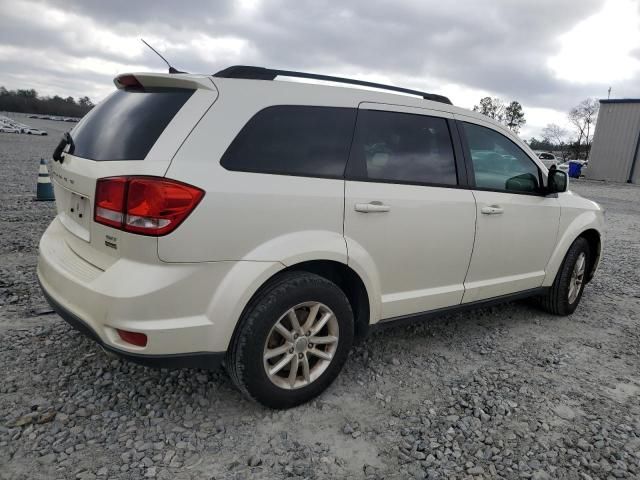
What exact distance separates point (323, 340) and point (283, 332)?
0.28 m

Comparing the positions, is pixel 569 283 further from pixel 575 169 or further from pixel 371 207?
pixel 575 169

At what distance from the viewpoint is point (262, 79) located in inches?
100

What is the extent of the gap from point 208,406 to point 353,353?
1145 millimetres

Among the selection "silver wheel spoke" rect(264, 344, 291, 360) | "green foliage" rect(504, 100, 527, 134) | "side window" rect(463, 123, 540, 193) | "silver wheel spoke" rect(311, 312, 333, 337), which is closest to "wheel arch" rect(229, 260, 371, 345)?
"silver wheel spoke" rect(311, 312, 333, 337)

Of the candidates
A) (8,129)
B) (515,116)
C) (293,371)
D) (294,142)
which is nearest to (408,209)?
(294,142)

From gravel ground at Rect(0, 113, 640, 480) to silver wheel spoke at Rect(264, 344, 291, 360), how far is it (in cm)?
37

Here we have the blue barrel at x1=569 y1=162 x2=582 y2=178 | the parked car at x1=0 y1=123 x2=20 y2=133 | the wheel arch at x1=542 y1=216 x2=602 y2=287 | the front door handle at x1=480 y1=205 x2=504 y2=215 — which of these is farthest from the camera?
the parked car at x1=0 y1=123 x2=20 y2=133

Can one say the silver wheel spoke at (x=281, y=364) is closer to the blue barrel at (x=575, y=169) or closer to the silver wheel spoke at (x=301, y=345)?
the silver wheel spoke at (x=301, y=345)

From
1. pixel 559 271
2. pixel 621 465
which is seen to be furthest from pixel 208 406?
pixel 559 271

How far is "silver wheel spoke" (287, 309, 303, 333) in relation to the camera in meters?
2.53

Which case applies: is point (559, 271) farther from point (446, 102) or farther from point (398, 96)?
point (398, 96)

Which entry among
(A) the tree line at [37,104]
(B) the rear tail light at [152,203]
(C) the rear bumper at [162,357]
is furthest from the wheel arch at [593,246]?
(A) the tree line at [37,104]

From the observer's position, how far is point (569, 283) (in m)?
4.37

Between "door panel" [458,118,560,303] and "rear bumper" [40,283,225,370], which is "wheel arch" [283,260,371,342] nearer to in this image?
"rear bumper" [40,283,225,370]
